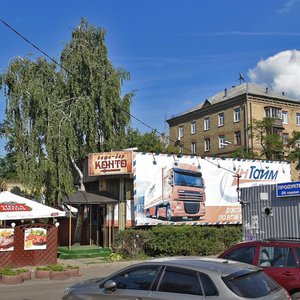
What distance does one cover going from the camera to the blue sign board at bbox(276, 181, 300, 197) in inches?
725

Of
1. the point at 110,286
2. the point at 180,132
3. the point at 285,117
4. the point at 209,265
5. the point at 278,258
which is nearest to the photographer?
the point at 209,265

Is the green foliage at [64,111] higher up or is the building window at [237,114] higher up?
the building window at [237,114]

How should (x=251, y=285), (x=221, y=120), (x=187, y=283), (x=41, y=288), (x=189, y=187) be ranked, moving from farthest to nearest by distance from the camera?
(x=221, y=120)
(x=189, y=187)
(x=41, y=288)
(x=187, y=283)
(x=251, y=285)

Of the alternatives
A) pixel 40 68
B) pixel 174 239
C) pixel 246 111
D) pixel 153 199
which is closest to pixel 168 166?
pixel 153 199

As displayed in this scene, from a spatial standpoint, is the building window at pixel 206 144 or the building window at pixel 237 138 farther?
the building window at pixel 206 144

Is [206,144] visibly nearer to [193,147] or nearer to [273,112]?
[193,147]

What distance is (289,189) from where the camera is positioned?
18.7 metres

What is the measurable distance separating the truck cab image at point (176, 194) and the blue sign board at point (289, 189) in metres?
6.52

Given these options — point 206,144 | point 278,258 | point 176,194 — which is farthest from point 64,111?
point 206,144

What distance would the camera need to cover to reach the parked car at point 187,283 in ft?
19.9

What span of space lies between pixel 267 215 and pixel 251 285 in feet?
46.6

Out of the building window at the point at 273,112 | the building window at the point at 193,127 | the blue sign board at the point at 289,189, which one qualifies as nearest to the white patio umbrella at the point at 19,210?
the blue sign board at the point at 289,189

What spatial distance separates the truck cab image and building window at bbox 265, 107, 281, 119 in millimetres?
36622

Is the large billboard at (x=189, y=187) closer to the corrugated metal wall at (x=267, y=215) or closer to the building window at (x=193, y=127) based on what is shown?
the corrugated metal wall at (x=267, y=215)
